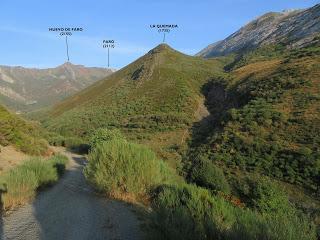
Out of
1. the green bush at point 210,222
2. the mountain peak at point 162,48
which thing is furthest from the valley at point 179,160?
the mountain peak at point 162,48

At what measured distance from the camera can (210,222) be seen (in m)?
9.05

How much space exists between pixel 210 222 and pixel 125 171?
6.60 metres

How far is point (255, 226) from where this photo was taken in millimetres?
7758

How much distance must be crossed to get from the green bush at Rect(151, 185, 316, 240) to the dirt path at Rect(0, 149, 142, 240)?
4.81ft

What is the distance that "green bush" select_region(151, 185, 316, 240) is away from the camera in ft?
24.3

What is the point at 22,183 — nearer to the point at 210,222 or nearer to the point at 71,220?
the point at 71,220

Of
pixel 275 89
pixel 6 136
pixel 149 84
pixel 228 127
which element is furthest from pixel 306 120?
pixel 149 84

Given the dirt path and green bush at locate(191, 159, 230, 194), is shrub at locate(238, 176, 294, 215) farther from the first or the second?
the dirt path

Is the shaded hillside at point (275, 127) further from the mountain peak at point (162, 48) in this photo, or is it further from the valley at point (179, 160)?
the mountain peak at point (162, 48)

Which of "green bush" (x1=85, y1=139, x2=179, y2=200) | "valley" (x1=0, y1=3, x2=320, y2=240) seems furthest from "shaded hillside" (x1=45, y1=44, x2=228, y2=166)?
"green bush" (x1=85, y1=139, x2=179, y2=200)

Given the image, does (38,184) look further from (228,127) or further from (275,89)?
(275,89)

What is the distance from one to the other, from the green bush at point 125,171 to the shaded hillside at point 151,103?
27.9 metres

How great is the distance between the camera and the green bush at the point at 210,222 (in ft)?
24.3

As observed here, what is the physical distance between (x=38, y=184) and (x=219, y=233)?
34.4 feet
